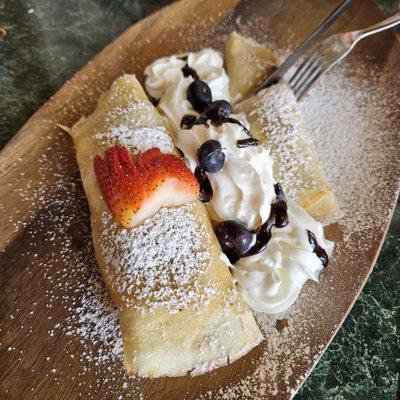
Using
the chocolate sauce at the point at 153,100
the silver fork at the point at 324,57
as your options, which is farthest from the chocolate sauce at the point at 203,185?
the silver fork at the point at 324,57

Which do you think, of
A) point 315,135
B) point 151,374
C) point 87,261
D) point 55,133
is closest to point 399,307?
point 315,135

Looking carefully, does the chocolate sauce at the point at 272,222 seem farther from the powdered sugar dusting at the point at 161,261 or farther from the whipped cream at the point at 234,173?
the powdered sugar dusting at the point at 161,261

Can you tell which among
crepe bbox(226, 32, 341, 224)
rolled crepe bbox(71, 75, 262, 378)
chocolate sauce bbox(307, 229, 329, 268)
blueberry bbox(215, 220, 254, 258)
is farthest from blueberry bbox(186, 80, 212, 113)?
chocolate sauce bbox(307, 229, 329, 268)

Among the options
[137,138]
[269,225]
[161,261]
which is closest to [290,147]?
[269,225]

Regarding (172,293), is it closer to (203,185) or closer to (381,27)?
(203,185)

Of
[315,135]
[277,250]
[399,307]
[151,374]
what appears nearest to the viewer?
[151,374]

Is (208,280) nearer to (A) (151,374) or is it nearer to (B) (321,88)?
(A) (151,374)
